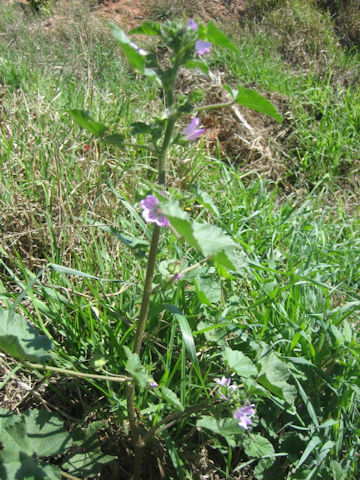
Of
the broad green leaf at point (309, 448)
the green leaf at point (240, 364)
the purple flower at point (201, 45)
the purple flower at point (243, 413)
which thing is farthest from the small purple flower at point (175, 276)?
the broad green leaf at point (309, 448)

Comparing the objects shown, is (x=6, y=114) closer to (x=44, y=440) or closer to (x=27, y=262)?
(x=27, y=262)

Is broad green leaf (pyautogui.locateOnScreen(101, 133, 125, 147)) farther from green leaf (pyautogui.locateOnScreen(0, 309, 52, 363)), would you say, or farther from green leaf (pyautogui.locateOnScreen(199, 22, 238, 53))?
green leaf (pyautogui.locateOnScreen(0, 309, 52, 363))

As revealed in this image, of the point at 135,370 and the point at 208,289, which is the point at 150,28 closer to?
the point at 135,370

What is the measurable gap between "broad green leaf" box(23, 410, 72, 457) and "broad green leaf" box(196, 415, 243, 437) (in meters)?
0.37

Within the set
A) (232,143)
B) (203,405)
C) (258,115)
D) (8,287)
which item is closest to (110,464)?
(203,405)

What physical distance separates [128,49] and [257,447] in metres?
1.15

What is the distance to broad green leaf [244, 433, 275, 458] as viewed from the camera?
128 cm

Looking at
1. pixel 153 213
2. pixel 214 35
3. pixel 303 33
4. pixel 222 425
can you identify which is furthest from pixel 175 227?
pixel 303 33

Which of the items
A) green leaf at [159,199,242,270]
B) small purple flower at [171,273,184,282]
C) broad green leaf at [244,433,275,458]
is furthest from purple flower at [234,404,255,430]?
green leaf at [159,199,242,270]

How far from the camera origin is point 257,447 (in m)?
1.30

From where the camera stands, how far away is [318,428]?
1397 millimetres

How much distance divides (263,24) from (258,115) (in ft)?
7.33

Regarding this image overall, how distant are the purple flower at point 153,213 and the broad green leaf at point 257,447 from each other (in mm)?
791

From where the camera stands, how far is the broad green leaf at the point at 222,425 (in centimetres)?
116
